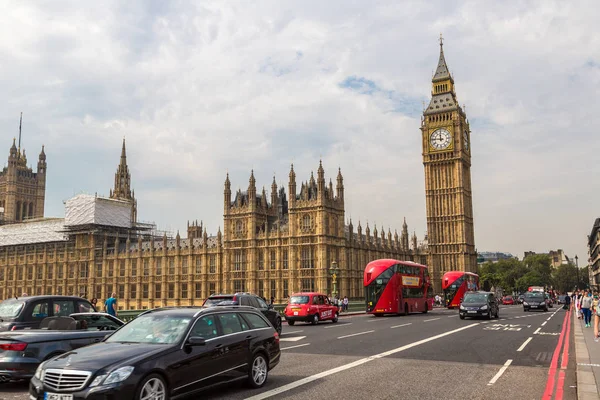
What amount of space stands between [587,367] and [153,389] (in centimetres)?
980

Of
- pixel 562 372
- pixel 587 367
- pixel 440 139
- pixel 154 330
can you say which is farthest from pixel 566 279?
pixel 154 330

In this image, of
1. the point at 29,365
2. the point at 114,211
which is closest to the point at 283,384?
the point at 29,365

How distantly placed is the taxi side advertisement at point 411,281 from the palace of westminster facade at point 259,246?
941cm

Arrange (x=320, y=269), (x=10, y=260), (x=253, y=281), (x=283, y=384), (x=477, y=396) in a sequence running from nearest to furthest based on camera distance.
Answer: (x=477, y=396) → (x=283, y=384) → (x=320, y=269) → (x=253, y=281) → (x=10, y=260)

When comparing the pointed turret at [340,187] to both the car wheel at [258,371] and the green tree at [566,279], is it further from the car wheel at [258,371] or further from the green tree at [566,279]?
the green tree at [566,279]

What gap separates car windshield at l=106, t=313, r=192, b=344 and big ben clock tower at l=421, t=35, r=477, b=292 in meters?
77.5

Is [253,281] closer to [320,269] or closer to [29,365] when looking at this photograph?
[320,269]

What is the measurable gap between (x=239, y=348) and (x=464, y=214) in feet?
262

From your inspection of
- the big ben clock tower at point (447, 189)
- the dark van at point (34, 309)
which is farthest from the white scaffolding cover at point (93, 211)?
the dark van at point (34, 309)

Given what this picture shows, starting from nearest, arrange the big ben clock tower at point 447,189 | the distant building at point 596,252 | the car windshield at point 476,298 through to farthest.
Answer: the car windshield at point 476,298 < the big ben clock tower at point 447,189 < the distant building at point 596,252

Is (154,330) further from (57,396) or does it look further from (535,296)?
(535,296)

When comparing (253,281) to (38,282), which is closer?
(253,281)

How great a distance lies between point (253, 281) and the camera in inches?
2413

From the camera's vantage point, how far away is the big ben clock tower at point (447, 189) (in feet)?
276
